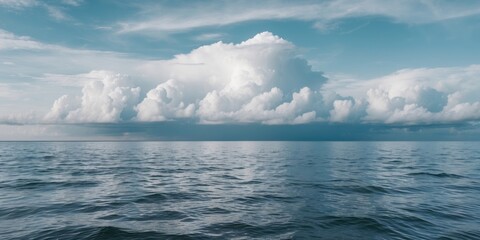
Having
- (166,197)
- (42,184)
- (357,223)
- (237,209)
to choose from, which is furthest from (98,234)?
(42,184)

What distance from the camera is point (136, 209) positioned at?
24.3 meters

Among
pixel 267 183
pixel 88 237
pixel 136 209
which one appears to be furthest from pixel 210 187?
pixel 88 237

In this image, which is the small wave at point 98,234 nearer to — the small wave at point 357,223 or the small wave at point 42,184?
the small wave at point 357,223

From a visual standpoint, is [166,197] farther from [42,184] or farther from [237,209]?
[42,184]

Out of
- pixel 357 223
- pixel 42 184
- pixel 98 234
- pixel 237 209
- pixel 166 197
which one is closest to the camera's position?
pixel 98 234

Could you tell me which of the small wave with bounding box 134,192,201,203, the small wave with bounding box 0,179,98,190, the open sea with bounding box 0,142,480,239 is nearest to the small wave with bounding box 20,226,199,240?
the open sea with bounding box 0,142,480,239

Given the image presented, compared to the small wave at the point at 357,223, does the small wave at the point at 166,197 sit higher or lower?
lower

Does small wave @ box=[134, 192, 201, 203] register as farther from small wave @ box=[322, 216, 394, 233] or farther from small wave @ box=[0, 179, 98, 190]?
small wave @ box=[322, 216, 394, 233]

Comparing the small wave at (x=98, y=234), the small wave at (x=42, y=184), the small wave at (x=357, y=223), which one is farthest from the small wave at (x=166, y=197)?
the small wave at (x=357, y=223)

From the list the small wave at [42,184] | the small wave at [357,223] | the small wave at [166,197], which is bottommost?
the small wave at [42,184]

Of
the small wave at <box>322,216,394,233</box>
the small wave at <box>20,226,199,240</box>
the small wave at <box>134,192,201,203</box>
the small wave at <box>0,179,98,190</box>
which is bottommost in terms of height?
the small wave at <box>0,179,98,190</box>

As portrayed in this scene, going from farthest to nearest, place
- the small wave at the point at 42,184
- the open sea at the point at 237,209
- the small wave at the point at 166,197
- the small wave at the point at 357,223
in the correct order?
the small wave at the point at 42,184 < the small wave at the point at 166,197 < the small wave at the point at 357,223 < the open sea at the point at 237,209

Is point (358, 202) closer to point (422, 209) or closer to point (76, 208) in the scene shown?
point (422, 209)

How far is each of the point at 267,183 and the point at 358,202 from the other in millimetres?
13151
